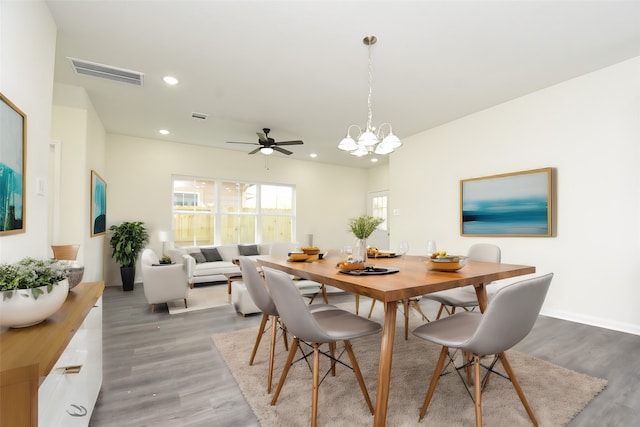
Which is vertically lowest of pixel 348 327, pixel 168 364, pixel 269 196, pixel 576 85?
pixel 168 364

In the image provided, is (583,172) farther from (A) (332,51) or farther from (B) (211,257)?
(B) (211,257)

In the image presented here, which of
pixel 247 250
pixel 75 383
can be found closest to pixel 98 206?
pixel 247 250

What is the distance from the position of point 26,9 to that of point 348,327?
108 inches

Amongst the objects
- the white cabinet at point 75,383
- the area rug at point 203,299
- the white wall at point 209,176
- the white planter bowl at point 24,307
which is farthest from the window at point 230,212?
the white planter bowl at point 24,307

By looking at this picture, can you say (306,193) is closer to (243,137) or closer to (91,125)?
(243,137)

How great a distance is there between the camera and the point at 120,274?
5.38m

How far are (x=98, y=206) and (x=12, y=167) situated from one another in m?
3.37

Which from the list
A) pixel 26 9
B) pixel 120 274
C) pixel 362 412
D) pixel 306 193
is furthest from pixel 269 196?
pixel 362 412

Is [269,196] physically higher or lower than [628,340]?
higher

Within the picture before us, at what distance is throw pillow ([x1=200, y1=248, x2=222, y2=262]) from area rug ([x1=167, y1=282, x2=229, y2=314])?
0.71 m

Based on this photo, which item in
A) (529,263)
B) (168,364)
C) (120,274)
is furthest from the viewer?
(120,274)

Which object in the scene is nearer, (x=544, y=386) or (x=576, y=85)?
(x=544, y=386)

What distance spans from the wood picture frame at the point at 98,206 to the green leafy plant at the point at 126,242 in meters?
0.22

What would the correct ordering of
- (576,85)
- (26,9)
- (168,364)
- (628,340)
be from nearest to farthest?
1. (26,9)
2. (168,364)
3. (628,340)
4. (576,85)
